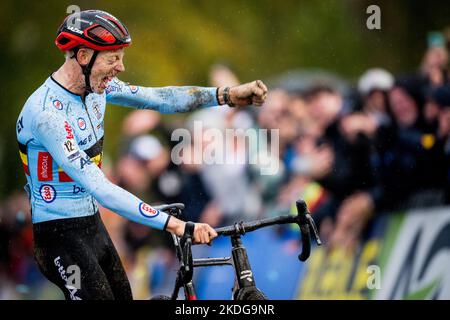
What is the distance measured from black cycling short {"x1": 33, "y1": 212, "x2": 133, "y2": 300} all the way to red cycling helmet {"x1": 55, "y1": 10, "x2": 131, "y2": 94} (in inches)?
34.7

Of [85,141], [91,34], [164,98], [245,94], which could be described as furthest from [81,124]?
[245,94]

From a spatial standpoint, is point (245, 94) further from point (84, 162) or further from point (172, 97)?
point (84, 162)

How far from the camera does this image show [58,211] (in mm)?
5746

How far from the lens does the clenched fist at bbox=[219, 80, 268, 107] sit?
19.8ft

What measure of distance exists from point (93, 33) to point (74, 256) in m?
1.35

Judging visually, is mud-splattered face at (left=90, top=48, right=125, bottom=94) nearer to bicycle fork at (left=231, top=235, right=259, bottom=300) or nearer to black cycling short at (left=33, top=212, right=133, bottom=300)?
black cycling short at (left=33, top=212, right=133, bottom=300)

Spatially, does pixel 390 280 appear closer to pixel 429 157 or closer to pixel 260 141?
pixel 429 157

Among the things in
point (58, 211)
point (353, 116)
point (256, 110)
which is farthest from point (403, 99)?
point (58, 211)

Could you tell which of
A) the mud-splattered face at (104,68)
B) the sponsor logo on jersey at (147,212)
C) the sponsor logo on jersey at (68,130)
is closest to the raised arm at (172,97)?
the mud-splattered face at (104,68)

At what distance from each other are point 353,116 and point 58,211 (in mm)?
4583

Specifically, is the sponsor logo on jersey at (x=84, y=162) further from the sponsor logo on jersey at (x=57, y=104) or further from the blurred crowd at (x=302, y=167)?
the blurred crowd at (x=302, y=167)

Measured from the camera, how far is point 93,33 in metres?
5.59

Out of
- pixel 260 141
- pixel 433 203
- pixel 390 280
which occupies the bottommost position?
pixel 390 280

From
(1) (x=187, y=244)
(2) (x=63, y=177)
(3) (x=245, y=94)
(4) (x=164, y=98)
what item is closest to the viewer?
(1) (x=187, y=244)
